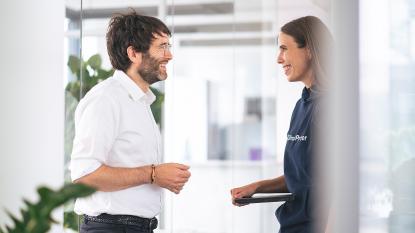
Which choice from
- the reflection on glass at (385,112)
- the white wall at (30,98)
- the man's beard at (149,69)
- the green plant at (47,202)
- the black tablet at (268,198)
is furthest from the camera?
the white wall at (30,98)

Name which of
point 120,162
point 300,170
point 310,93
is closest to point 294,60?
point 310,93

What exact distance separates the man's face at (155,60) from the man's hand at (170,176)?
39 centimetres

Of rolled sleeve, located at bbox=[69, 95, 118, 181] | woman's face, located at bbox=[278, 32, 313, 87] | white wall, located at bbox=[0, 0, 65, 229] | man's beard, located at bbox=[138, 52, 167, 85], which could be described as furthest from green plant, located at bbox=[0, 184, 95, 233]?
white wall, located at bbox=[0, 0, 65, 229]

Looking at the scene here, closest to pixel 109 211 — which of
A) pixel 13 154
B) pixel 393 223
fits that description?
pixel 393 223

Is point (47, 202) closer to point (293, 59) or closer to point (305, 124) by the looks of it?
point (305, 124)

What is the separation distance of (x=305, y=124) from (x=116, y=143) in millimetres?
665

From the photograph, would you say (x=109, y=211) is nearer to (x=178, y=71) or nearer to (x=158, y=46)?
(x=158, y=46)

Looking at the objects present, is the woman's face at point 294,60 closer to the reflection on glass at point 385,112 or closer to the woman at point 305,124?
the woman at point 305,124

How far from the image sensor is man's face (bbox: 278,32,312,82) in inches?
99.2

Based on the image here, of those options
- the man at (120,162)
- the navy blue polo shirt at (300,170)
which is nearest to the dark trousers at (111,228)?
the man at (120,162)

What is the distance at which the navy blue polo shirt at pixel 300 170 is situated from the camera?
A: 2.47 metres

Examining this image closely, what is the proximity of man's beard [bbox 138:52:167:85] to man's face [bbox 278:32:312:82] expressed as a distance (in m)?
0.49

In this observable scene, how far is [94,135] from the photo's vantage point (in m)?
2.43

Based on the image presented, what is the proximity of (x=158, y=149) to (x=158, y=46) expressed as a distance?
0.41 m
